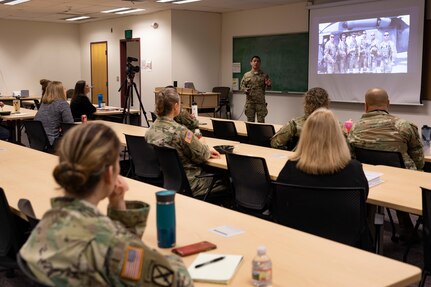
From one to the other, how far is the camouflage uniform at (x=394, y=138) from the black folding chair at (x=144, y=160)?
167 cm

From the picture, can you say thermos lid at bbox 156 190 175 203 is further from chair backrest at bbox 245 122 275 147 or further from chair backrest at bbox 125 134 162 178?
chair backrest at bbox 245 122 275 147

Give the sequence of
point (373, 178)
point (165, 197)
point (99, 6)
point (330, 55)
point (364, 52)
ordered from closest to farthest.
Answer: point (165, 197), point (373, 178), point (364, 52), point (330, 55), point (99, 6)

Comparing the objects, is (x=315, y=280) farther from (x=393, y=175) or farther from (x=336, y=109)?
(x=336, y=109)

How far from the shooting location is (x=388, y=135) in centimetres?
405

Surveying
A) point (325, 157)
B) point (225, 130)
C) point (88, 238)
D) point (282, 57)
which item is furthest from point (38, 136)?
point (282, 57)

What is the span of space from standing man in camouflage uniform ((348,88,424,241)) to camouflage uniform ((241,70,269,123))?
5644 millimetres

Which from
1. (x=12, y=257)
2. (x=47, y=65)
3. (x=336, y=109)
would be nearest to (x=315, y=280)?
(x=12, y=257)

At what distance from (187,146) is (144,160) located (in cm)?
77

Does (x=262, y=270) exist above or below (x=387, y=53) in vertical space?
below

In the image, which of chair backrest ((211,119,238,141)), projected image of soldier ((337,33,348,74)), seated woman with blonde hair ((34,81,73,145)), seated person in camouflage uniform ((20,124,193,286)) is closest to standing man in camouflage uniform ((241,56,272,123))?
projected image of soldier ((337,33,348,74))

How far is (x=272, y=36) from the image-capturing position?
408 inches

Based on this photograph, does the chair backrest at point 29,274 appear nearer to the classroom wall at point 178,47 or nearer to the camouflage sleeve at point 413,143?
the camouflage sleeve at point 413,143

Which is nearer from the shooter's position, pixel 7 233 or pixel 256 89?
pixel 7 233

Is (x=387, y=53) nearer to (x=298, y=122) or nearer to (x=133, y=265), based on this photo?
(x=298, y=122)
